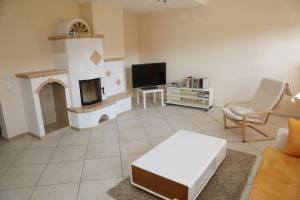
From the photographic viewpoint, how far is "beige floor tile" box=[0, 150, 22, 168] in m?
2.95

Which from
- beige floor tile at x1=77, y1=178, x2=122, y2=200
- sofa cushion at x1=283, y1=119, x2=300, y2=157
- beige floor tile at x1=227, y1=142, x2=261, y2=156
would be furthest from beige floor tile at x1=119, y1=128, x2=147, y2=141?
sofa cushion at x1=283, y1=119, x2=300, y2=157

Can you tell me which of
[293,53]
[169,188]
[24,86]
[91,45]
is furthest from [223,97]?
[24,86]

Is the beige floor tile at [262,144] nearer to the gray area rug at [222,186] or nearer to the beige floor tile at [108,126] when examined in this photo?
the gray area rug at [222,186]

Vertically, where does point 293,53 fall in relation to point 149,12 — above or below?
below

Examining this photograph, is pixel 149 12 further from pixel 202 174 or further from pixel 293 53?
pixel 202 174

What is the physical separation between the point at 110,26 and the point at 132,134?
8.40 feet

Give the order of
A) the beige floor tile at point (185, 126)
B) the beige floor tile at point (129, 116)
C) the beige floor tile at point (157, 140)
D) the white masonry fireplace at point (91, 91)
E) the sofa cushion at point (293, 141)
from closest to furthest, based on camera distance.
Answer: the sofa cushion at point (293, 141) → the beige floor tile at point (157, 140) → the beige floor tile at point (185, 126) → the white masonry fireplace at point (91, 91) → the beige floor tile at point (129, 116)

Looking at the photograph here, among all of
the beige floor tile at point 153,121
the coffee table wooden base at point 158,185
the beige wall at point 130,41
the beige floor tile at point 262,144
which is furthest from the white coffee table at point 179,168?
the beige wall at point 130,41

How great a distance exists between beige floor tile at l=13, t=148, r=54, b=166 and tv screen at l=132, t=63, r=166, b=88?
2643 millimetres

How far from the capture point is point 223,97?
508 cm

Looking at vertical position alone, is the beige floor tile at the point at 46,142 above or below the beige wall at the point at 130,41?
below

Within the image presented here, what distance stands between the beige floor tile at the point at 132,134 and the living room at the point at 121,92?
20 millimetres

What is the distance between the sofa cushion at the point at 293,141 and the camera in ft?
6.91

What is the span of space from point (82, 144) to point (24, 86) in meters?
1.46
